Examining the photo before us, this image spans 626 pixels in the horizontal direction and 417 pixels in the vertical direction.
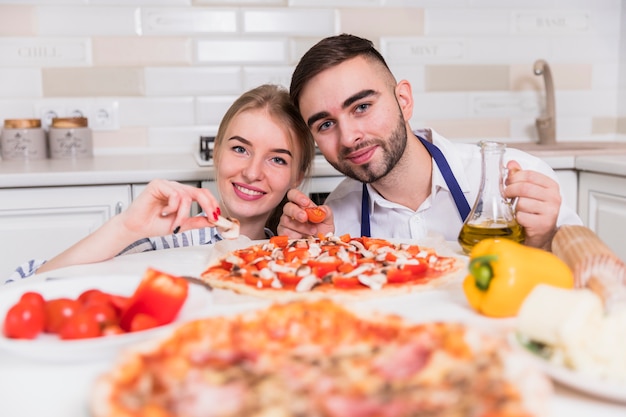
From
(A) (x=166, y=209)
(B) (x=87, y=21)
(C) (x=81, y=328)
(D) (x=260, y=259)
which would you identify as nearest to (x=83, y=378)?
(C) (x=81, y=328)

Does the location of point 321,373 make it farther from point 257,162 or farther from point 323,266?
point 257,162

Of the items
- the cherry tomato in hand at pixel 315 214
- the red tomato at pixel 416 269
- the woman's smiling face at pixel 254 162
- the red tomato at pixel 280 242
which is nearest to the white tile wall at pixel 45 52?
the woman's smiling face at pixel 254 162

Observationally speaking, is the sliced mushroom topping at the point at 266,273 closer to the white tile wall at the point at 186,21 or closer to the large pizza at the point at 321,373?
the large pizza at the point at 321,373

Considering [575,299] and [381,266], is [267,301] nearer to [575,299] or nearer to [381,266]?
[381,266]

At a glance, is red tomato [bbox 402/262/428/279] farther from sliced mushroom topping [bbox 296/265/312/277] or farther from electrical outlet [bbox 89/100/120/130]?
electrical outlet [bbox 89/100/120/130]

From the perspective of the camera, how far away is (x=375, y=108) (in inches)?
65.2

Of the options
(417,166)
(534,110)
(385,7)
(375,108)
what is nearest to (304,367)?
(375,108)

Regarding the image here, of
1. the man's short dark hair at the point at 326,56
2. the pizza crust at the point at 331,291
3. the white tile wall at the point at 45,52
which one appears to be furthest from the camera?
the white tile wall at the point at 45,52

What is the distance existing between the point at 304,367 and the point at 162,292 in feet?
0.87

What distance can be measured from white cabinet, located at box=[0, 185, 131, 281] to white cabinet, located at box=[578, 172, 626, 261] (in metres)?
1.56

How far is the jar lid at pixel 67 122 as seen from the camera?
248 cm

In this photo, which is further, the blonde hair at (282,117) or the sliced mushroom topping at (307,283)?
the blonde hair at (282,117)

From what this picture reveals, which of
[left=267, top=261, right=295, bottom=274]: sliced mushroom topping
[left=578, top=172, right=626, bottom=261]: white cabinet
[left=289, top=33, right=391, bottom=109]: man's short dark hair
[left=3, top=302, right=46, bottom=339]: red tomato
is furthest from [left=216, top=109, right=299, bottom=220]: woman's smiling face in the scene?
[left=578, top=172, right=626, bottom=261]: white cabinet

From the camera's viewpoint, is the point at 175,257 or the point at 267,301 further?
the point at 175,257
